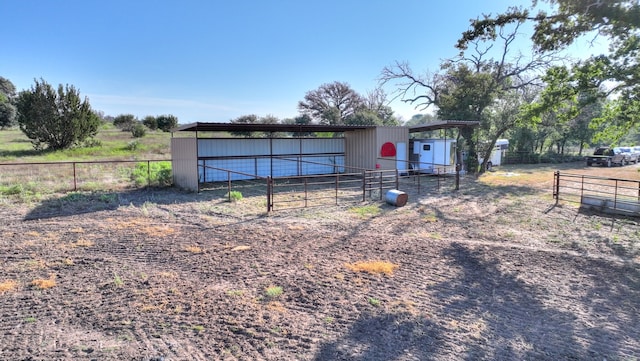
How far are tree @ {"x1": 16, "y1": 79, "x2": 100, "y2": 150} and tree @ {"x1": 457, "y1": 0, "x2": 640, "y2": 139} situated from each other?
2014 cm

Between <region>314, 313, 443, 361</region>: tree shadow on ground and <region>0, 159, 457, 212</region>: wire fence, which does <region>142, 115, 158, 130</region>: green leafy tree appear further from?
<region>314, 313, 443, 361</region>: tree shadow on ground

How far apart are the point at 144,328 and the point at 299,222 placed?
4.71 metres

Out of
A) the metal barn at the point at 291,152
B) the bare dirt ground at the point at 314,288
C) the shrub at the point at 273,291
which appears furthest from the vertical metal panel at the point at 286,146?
the shrub at the point at 273,291

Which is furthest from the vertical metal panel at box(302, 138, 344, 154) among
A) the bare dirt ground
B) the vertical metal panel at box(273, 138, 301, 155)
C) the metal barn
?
the bare dirt ground

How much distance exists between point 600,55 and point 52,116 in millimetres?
24142

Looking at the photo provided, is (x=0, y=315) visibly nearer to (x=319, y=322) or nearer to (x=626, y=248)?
(x=319, y=322)

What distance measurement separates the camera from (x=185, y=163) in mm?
12508

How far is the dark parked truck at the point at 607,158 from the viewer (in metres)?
24.8

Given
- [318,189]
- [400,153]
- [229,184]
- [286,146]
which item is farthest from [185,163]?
[400,153]

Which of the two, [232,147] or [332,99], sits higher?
[332,99]

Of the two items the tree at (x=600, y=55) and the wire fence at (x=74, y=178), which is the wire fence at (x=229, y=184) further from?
the tree at (x=600, y=55)

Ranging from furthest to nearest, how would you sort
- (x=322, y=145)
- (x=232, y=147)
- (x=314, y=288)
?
(x=322, y=145) → (x=232, y=147) → (x=314, y=288)

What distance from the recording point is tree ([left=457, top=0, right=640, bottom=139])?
828cm

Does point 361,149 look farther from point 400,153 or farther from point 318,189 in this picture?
point 318,189
